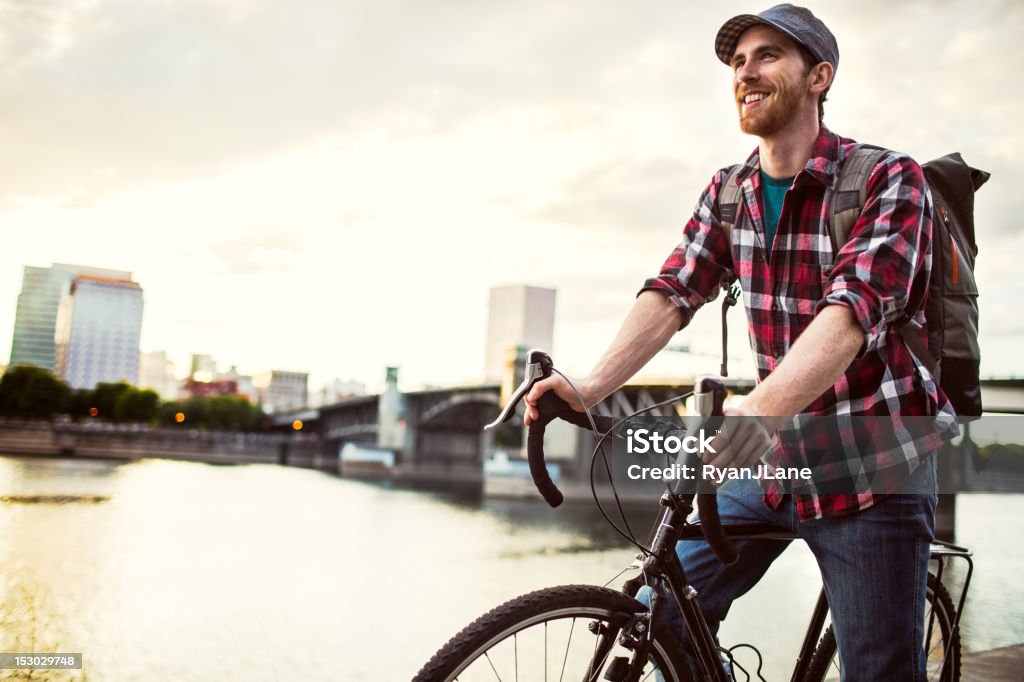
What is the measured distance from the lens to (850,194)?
1.52 meters

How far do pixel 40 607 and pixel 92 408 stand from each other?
71303 mm

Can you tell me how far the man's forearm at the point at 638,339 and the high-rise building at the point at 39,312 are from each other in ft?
294

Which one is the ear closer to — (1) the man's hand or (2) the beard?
(2) the beard

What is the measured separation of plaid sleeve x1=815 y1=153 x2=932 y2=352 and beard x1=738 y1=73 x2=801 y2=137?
0.72ft

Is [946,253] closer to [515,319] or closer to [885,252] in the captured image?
[885,252]

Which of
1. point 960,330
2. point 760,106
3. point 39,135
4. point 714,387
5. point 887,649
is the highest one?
point 39,135

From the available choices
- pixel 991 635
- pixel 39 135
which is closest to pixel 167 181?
pixel 39 135

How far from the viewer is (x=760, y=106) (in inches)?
63.2

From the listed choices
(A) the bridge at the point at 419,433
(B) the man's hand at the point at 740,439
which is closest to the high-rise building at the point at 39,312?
(A) the bridge at the point at 419,433

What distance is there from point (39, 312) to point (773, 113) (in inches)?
3854

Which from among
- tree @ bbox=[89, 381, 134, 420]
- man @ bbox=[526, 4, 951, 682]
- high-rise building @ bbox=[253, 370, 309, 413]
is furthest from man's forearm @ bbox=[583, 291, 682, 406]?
high-rise building @ bbox=[253, 370, 309, 413]

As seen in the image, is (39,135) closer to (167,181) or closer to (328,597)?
(328,597)

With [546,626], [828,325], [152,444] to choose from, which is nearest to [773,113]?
[828,325]

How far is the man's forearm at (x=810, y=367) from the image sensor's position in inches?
49.5
